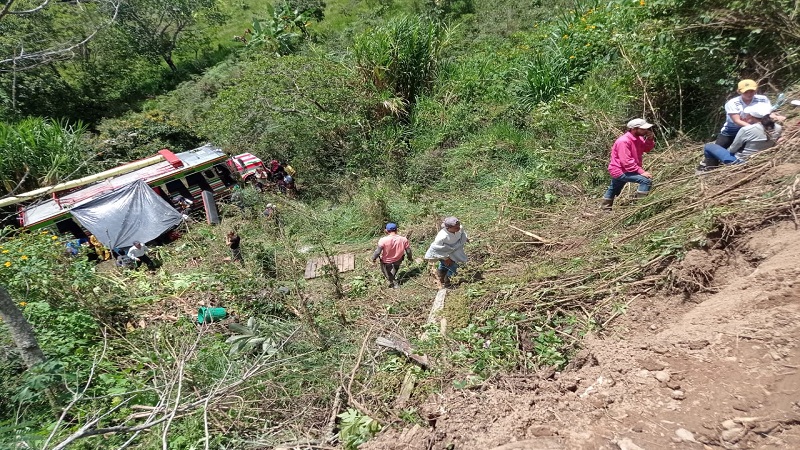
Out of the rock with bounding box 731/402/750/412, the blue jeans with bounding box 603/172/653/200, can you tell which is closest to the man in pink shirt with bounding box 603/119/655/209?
the blue jeans with bounding box 603/172/653/200

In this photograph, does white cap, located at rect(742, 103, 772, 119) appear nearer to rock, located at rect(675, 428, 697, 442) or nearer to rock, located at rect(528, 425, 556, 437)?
rock, located at rect(675, 428, 697, 442)

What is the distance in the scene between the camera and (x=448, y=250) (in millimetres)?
5242

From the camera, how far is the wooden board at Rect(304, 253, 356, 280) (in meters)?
7.06

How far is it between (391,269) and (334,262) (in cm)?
129

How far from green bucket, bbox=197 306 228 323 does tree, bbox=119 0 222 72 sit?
Result: 651 inches

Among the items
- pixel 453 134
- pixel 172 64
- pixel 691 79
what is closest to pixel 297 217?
pixel 453 134

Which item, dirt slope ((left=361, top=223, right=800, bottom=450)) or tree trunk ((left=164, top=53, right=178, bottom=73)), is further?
tree trunk ((left=164, top=53, right=178, bottom=73))

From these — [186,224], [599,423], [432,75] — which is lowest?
[186,224]

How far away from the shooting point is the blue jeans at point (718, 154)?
4707mm

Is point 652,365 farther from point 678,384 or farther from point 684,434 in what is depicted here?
point 684,434

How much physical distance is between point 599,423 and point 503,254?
9.98ft

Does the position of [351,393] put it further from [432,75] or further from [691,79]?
[432,75]

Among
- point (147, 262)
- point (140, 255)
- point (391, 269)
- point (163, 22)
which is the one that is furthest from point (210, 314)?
point (163, 22)

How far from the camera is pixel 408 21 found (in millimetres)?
11781
